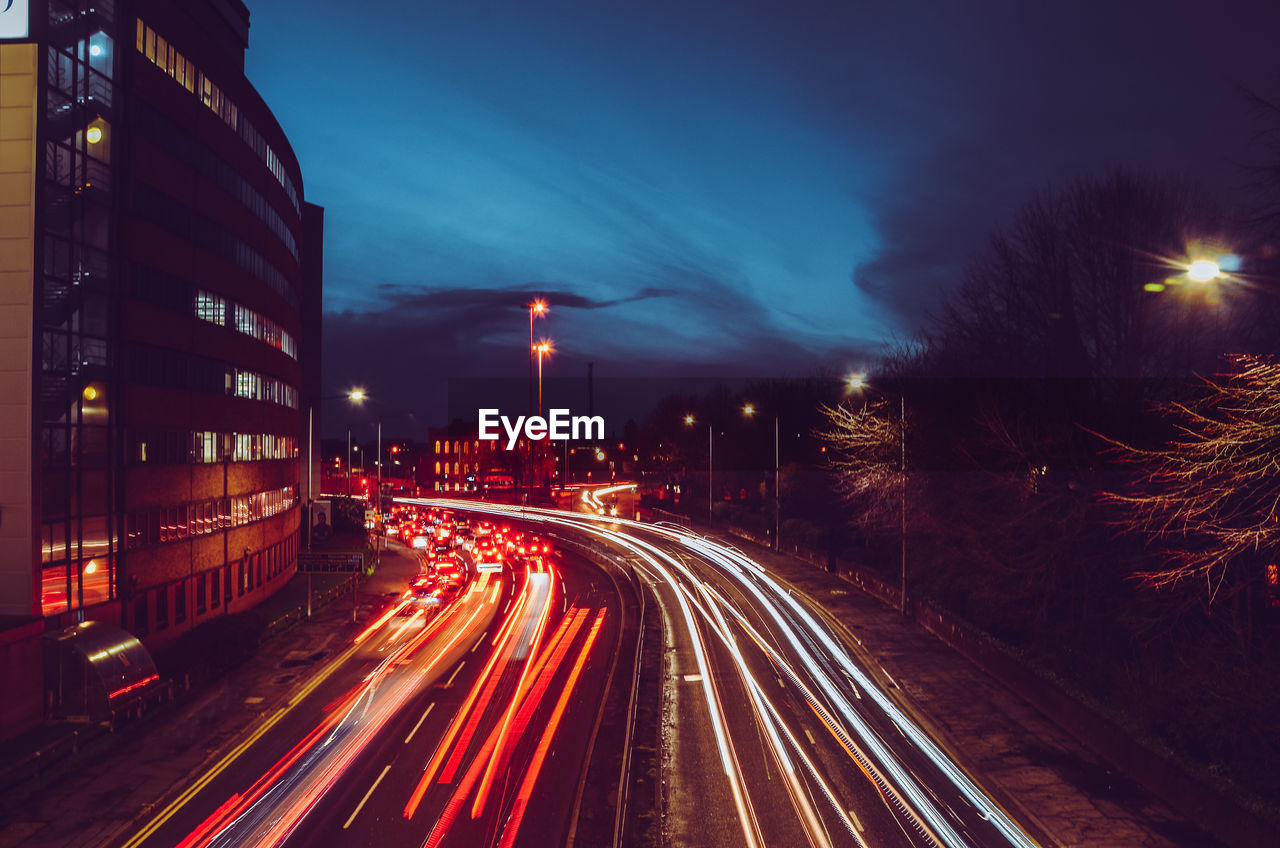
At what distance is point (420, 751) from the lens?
18734mm

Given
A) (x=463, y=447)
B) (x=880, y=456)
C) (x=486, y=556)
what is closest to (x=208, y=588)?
(x=486, y=556)

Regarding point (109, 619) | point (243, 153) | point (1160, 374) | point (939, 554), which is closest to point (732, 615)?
point (939, 554)

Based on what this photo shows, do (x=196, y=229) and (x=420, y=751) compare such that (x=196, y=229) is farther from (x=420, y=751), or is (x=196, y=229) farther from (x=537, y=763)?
(x=537, y=763)

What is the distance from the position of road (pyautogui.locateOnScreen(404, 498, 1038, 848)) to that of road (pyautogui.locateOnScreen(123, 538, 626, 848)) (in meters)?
2.64

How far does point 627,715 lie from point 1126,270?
21355 mm

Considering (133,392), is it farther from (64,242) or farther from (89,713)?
(89,713)

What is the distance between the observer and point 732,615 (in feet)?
115

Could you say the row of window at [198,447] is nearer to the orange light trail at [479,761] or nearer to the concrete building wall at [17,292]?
the concrete building wall at [17,292]

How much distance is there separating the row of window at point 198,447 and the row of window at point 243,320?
15.7 ft

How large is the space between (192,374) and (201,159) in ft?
28.0

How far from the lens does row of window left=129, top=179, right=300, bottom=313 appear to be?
27.5 m

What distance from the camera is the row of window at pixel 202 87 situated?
27873mm

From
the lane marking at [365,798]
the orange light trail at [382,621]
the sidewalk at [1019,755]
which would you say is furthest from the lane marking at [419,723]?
the sidewalk at [1019,755]

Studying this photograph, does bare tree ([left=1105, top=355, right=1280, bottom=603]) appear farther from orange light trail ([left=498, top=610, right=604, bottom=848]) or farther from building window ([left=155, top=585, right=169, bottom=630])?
building window ([left=155, top=585, right=169, bottom=630])
